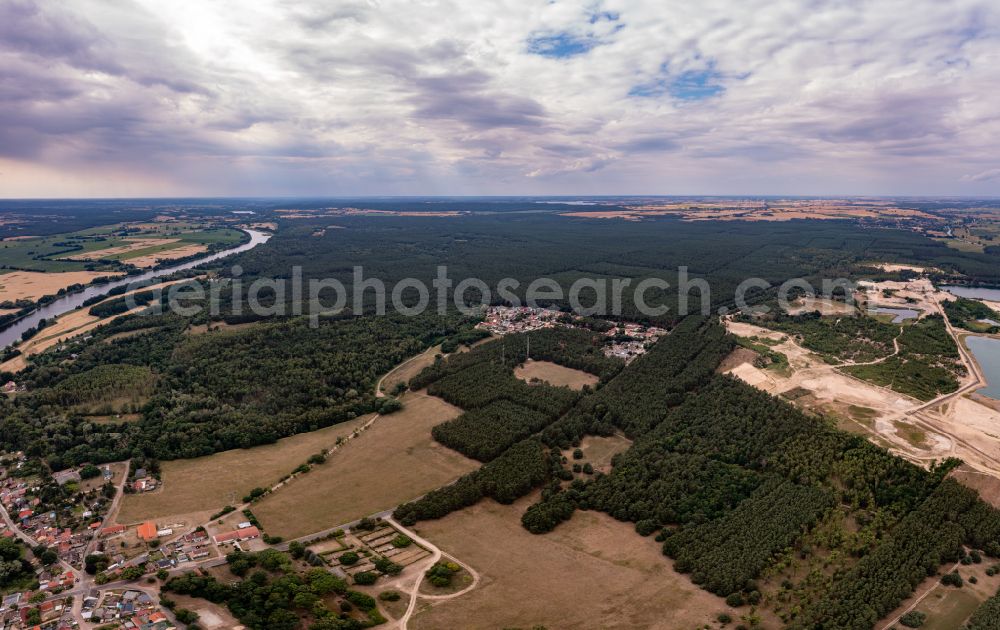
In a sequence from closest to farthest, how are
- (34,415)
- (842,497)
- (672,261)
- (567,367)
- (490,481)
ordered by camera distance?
1. (842,497)
2. (490,481)
3. (34,415)
4. (567,367)
5. (672,261)

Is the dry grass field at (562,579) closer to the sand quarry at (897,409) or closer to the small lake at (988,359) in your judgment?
the sand quarry at (897,409)

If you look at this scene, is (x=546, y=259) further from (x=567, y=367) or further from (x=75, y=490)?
(x=75, y=490)

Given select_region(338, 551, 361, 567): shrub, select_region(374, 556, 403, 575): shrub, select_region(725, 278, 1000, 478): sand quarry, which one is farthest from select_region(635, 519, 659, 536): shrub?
select_region(725, 278, 1000, 478): sand quarry

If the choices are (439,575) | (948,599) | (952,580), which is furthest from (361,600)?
(952,580)

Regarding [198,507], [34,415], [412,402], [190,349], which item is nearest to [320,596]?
[198,507]

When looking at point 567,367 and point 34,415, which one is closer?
point 34,415

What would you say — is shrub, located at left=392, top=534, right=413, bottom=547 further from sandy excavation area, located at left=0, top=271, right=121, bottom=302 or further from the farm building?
sandy excavation area, located at left=0, top=271, right=121, bottom=302
